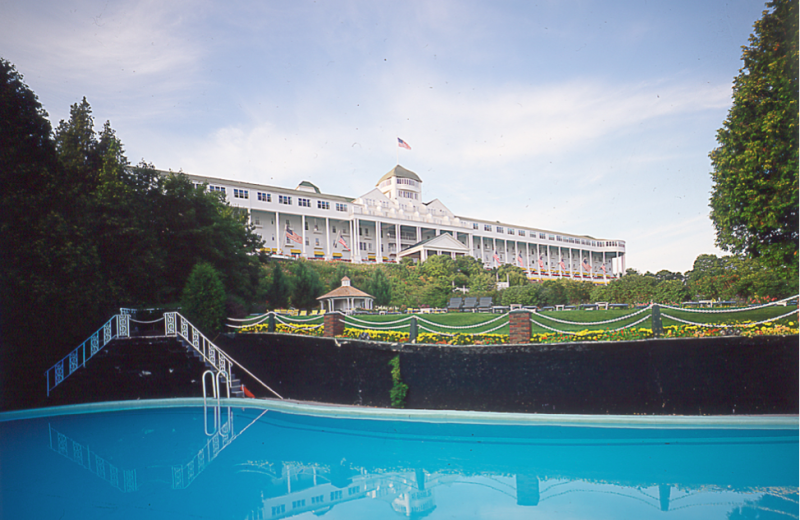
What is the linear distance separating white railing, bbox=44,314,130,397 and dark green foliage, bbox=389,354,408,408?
8911 millimetres

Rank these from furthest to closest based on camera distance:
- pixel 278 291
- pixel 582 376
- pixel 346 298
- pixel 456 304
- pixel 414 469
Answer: pixel 456 304 < pixel 346 298 < pixel 278 291 < pixel 582 376 < pixel 414 469

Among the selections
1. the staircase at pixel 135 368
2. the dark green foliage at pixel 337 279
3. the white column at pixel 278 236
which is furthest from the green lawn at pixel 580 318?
the white column at pixel 278 236

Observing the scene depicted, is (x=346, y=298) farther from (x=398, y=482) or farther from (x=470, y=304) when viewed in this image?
(x=398, y=482)

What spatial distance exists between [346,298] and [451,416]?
1433cm

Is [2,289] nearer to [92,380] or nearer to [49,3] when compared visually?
[92,380]

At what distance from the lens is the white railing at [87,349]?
44.1 feet

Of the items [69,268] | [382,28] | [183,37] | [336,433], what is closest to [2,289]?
[69,268]

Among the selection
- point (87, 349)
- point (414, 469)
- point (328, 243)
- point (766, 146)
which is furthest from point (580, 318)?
point (328, 243)

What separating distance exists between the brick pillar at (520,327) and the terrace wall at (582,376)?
194 millimetres

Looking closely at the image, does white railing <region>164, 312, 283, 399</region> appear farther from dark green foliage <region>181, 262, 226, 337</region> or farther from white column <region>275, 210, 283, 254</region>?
white column <region>275, 210, 283, 254</region>

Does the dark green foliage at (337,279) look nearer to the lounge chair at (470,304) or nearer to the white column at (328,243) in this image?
the lounge chair at (470,304)

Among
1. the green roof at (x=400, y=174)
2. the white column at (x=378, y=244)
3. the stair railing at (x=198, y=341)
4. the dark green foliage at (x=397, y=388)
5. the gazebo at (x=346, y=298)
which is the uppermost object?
the green roof at (x=400, y=174)

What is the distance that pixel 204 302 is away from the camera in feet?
47.5

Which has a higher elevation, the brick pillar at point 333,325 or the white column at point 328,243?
the white column at point 328,243
